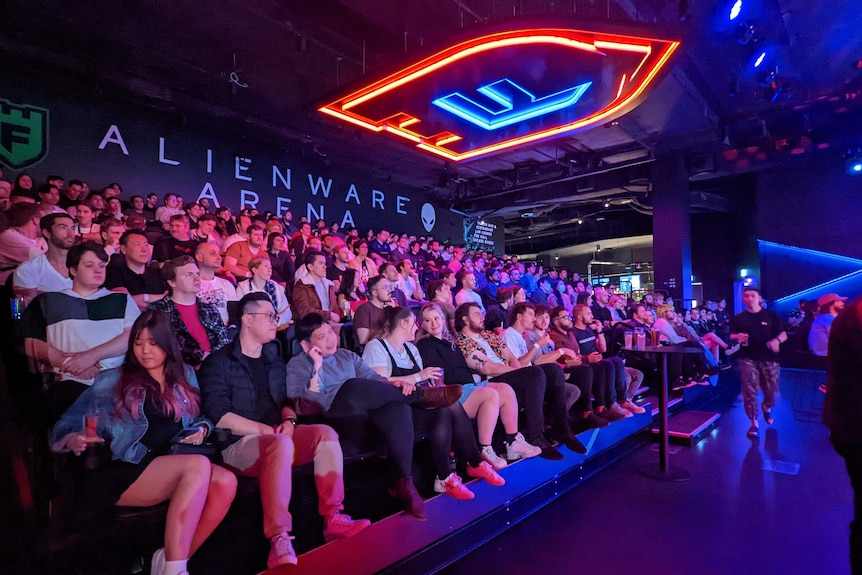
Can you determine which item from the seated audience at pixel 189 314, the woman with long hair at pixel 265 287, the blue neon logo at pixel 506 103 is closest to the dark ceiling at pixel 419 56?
the blue neon logo at pixel 506 103

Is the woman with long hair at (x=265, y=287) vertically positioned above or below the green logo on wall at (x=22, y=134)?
below

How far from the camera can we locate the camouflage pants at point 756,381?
4.66m

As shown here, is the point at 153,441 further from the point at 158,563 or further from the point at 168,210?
the point at 168,210

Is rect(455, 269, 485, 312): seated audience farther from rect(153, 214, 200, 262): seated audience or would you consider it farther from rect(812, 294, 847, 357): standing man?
rect(812, 294, 847, 357): standing man

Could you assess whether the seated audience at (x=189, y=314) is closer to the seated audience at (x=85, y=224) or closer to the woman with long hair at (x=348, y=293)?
the woman with long hair at (x=348, y=293)

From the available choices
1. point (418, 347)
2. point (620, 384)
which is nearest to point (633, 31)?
point (620, 384)

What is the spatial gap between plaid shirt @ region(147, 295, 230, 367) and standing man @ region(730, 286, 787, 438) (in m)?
4.88

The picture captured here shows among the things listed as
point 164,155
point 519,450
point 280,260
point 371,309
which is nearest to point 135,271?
point 371,309

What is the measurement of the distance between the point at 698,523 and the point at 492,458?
1.31 metres

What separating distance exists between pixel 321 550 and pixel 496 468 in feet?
3.91

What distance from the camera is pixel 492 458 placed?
2768mm

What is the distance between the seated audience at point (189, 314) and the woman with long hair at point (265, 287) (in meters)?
0.78

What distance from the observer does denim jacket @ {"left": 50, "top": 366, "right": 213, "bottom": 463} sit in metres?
1.69

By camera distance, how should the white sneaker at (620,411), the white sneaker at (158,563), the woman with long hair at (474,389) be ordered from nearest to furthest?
the white sneaker at (158,563) → the woman with long hair at (474,389) → the white sneaker at (620,411)
